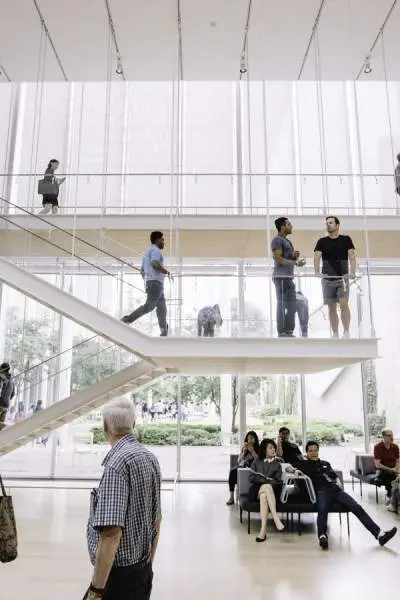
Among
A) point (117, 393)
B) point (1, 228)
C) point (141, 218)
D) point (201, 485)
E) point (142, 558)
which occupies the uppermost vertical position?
point (141, 218)

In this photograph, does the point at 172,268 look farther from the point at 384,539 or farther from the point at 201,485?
the point at 201,485

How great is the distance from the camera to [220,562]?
18.2 ft

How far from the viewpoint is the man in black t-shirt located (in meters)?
6.82

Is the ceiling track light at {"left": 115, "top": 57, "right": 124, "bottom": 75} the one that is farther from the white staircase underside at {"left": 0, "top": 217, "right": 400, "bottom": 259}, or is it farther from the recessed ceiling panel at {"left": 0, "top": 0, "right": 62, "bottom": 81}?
the white staircase underside at {"left": 0, "top": 217, "right": 400, "bottom": 259}

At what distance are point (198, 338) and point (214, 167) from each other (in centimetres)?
689

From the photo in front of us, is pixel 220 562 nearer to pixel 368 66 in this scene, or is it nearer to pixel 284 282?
pixel 284 282

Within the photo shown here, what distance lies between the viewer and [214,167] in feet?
40.7

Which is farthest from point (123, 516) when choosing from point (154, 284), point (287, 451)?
point (287, 451)

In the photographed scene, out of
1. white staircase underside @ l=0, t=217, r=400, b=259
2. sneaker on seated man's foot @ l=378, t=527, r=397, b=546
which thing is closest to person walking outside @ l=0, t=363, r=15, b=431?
white staircase underside @ l=0, t=217, r=400, b=259

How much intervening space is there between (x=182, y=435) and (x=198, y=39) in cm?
905

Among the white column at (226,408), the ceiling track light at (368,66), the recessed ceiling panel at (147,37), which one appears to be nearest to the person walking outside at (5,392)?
the white column at (226,408)

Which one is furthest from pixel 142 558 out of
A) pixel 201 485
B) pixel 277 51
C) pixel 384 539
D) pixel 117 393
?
pixel 277 51

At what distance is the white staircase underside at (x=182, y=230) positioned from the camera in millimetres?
8531

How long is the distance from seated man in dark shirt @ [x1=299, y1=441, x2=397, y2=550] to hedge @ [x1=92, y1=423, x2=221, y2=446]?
4.98 meters
